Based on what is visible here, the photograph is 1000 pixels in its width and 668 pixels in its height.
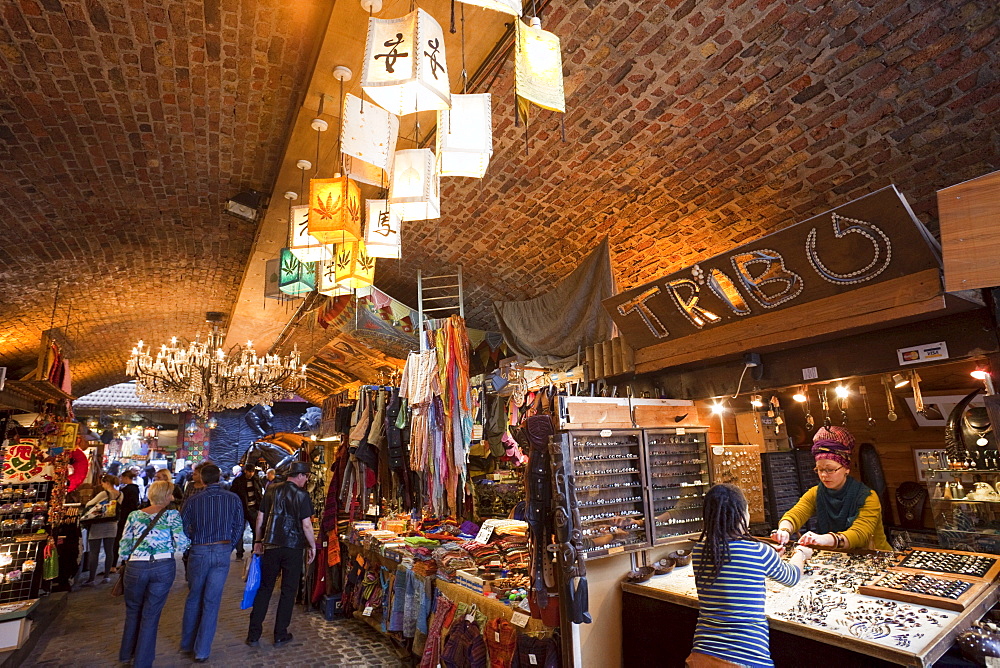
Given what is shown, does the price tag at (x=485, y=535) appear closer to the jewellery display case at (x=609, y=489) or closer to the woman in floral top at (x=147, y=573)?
the jewellery display case at (x=609, y=489)

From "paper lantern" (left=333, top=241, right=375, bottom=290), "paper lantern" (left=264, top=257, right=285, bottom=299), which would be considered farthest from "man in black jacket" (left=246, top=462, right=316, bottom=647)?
"paper lantern" (left=264, top=257, right=285, bottom=299)

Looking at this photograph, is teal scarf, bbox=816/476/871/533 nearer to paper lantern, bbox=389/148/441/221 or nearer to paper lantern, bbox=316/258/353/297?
paper lantern, bbox=389/148/441/221

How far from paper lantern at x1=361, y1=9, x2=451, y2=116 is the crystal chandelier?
7.45 m

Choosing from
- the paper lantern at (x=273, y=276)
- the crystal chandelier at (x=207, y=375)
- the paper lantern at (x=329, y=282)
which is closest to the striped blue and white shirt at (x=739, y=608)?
the paper lantern at (x=329, y=282)

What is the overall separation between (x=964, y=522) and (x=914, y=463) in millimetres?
3287

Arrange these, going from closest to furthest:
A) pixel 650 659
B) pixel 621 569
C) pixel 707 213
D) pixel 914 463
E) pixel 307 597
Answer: pixel 650 659 < pixel 621 569 < pixel 707 213 < pixel 914 463 < pixel 307 597

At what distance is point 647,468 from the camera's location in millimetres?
3988

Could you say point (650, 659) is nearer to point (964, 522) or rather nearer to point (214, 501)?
point (964, 522)

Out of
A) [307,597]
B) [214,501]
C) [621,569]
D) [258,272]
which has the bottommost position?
[307,597]

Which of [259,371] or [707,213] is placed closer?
[707,213]

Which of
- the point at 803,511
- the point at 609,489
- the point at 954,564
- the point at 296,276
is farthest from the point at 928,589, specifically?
the point at 296,276

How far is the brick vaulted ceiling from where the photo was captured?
3.63 meters

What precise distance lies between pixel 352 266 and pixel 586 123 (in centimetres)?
252

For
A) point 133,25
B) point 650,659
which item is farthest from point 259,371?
point 650,659
